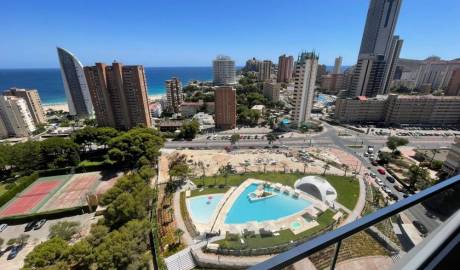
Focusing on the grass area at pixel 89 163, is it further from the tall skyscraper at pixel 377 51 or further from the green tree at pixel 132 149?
the tall skyscraper at pixel 377 51

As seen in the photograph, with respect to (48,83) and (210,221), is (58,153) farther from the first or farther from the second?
(48,83)

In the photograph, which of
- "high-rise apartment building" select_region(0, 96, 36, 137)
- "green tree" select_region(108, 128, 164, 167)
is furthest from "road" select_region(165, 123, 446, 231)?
"high-rise apartment building" select_region(0, 96, 36, 137)

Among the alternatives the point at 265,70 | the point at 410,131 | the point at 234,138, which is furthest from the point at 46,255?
the point at 265,70

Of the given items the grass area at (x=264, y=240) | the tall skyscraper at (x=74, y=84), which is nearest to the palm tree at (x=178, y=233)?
the grass area at (x=264, y=240)

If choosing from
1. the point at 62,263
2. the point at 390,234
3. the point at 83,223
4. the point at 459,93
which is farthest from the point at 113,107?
the point at 459,93

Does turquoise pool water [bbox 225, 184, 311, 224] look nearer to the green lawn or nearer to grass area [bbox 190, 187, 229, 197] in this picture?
grass area [bbox 190, 187, 229, 197]

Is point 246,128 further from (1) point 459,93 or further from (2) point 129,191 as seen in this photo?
(1) point 459,93
